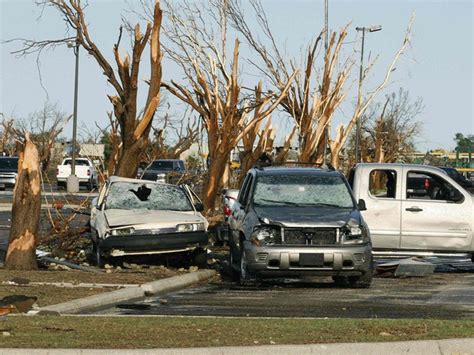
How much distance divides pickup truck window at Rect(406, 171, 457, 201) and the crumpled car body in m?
3.63

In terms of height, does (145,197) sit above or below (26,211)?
above

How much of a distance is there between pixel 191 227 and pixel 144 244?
0.94 meters

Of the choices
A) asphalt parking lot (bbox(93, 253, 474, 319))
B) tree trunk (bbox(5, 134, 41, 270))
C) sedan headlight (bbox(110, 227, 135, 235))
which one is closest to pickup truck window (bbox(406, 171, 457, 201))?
asphalt parking lot (bbox(93, 253, 474, 319))

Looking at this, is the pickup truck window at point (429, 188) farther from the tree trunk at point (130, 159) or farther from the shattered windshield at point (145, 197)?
the tree trunk at point (130, 159)

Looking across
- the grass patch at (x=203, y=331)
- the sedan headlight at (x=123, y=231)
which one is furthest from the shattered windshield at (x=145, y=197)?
the grass patch at (x=203, y=331)

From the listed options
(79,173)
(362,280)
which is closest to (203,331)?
(362,280)

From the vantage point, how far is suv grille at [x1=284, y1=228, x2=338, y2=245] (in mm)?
16719

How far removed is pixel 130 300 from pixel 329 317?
324cm

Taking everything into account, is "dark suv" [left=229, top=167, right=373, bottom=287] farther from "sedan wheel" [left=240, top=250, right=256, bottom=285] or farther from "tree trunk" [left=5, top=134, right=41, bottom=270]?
"tree trunk" [left=5, top=134, right=41, bottom=270]

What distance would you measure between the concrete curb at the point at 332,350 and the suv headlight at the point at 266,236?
6736 millimetres

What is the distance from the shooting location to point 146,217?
1928 cm

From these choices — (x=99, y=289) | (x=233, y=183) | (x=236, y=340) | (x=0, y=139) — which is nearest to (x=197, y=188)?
(x=233, y=183)

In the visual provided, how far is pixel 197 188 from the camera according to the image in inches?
1184

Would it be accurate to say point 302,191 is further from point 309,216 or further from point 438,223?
point 438,223
